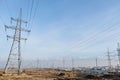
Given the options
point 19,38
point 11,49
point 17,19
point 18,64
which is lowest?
point 18,64

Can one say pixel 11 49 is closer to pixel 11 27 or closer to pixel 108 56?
pixel 11 27

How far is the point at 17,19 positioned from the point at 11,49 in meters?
8.51

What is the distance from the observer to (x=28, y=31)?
44.1 metres

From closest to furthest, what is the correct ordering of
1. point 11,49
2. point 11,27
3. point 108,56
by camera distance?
point 11,49
point 11,27
point 108,56

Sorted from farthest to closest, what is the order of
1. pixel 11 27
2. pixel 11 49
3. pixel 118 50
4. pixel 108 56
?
pixel 108 56 < pixel 118 50 < pixel 11 27 < pixel 11 49

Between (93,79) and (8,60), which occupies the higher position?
(8,60)

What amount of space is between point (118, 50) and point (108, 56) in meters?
10.9

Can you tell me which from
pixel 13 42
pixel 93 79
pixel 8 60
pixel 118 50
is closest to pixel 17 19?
pixel 13 42

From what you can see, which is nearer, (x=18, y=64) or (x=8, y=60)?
(x=8, y=60)

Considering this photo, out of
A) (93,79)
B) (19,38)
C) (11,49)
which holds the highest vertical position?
(19,38)

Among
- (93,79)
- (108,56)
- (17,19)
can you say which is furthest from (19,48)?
(108,56)

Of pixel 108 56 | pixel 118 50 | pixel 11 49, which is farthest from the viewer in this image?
pixel 108 56

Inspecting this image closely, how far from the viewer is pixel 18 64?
44.7 m

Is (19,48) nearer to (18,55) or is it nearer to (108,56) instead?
(18,55)
